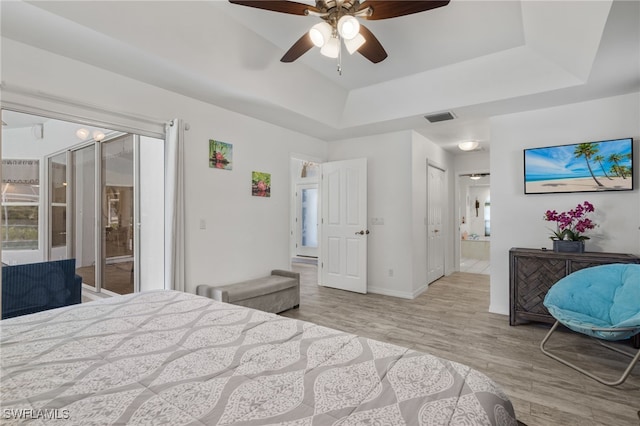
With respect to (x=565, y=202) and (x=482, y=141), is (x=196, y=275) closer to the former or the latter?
(x=565, y=202)

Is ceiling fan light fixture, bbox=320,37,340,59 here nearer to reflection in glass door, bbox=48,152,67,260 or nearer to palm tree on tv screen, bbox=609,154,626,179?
reflection in glass door, bbox=48,152,67,260

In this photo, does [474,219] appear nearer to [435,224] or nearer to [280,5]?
[435,224]

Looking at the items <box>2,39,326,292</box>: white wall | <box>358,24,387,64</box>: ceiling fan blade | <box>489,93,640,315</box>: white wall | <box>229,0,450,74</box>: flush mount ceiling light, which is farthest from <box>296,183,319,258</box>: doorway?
<box>229,0,450,74</box>: flush mount ceiling light

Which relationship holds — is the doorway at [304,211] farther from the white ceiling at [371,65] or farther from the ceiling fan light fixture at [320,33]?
the ceiling fan light fixture at [320,33]

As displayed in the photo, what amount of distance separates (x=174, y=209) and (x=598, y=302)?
148 inches

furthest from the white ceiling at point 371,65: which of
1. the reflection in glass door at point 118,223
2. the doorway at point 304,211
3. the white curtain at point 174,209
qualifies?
the doorway at point 304,211

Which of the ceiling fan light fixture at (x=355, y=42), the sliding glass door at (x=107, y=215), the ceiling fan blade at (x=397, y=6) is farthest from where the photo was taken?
the sliding glass door at (x=107, y=215)

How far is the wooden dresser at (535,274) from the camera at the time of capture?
10.2ft

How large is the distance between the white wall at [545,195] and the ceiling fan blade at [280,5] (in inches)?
117

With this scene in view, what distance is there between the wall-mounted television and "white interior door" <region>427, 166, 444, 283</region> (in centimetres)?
176

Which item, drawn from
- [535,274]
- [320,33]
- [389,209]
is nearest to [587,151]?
[535,274]

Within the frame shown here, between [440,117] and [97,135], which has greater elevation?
[440,117]

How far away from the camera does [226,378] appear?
3.59 feet

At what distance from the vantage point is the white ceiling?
6.95ft
